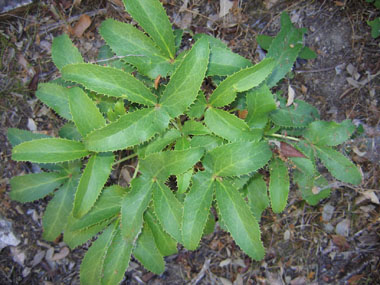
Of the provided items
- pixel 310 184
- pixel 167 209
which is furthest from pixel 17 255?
pixel 310 184

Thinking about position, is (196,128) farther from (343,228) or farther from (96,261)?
(343,228)

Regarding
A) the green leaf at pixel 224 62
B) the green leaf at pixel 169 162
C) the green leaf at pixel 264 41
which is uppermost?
the green leaf at pixel 224 62

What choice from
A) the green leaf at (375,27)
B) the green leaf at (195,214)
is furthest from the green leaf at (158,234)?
the green leaf at (375,27)

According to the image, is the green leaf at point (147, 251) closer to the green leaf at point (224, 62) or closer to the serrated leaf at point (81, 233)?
the serrated leaf at point (81, 233)

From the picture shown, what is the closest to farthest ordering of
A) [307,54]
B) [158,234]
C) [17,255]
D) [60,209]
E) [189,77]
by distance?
[189,77] < [158,234] < [60,209] < [307,54] < [17,255]

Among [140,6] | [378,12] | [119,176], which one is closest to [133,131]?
[140,6]

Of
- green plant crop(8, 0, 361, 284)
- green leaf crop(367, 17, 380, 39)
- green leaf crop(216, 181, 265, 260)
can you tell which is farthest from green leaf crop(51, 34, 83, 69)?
green leaf crop(367, 17, 380, 39)
